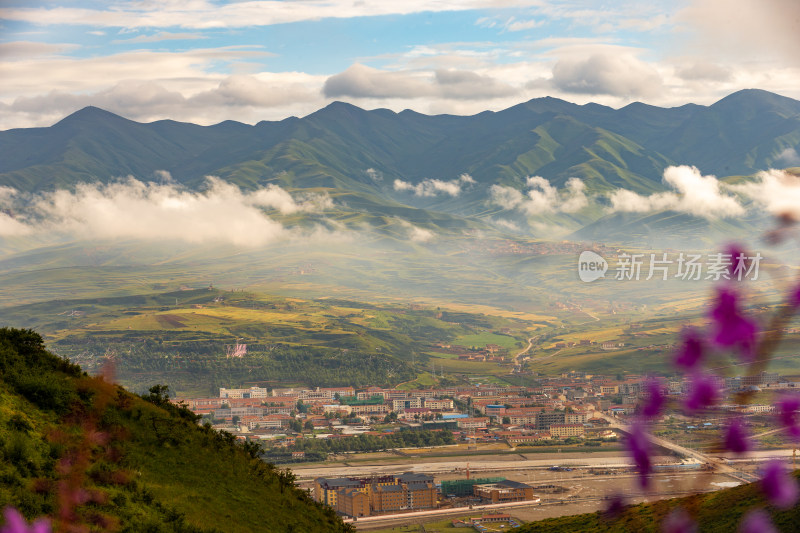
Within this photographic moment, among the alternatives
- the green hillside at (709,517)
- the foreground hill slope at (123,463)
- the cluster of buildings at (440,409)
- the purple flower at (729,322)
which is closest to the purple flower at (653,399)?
the purple flower at (729,322)

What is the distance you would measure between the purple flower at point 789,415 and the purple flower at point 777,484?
8.3 inches

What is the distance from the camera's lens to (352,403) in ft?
329

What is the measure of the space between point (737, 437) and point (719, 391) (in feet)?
0.41

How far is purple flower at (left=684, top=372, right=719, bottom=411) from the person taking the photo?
7.08 feet

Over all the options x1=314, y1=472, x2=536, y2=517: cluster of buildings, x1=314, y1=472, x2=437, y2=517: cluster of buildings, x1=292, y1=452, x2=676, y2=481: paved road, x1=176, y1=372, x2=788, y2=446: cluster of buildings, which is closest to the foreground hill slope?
x1=314, y1=472, x2=437, y2=517: cluster of buildings

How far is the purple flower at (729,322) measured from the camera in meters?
2.04

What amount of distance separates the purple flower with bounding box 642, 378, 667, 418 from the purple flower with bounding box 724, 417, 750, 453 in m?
0.21

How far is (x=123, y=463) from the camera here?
52.8ft

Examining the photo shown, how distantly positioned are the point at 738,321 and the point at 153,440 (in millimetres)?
17779

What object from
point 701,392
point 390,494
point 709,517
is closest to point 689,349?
point 701,392

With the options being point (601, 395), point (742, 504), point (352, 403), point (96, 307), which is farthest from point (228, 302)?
point (742, 504)

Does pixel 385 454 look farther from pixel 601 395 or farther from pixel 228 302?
pixel 228 302

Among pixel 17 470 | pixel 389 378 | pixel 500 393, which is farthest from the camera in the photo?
pixel 389 378

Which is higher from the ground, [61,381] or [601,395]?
[61,381]
